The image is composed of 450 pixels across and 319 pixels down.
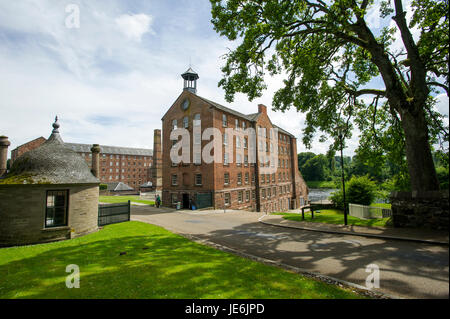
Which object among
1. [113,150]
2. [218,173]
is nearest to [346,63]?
[218,173]

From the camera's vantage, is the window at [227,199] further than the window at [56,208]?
Yes

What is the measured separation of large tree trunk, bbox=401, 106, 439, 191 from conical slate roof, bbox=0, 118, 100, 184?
17.2m

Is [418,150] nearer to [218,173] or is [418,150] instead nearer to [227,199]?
[218,173]

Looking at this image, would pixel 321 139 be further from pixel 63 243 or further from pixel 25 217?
pixel 25 217

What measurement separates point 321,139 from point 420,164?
12.9 metres

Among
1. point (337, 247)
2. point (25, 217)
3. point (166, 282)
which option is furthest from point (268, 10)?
point (25, 217)

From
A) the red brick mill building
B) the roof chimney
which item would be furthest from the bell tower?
the roof chimney

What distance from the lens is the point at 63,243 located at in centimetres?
1252

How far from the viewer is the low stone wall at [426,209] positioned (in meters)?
1.93

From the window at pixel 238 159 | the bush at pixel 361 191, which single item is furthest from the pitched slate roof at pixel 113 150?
the bush at pixel 361 191

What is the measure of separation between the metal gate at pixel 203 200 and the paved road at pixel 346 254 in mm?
12009

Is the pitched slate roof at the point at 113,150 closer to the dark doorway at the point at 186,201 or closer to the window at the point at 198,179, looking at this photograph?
the dark doorway at the point at 186,201

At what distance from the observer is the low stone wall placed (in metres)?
1.93

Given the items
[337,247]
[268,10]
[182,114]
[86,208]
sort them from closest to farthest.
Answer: [337,247]
[268,10]
[86,208]
[182,114]
